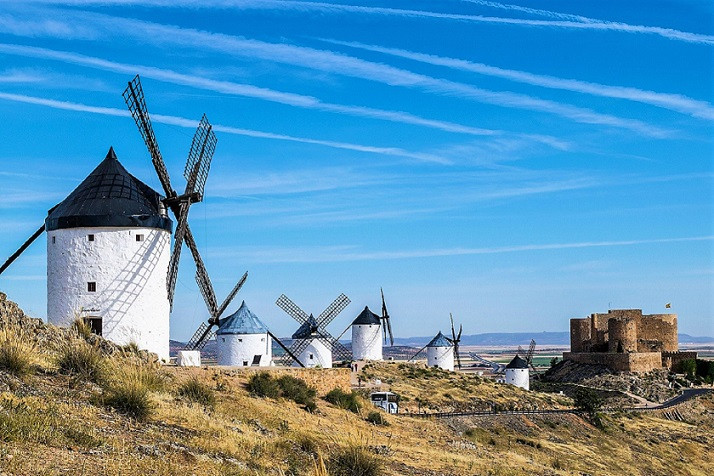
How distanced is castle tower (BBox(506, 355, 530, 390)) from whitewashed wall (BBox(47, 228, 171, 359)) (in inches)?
1532

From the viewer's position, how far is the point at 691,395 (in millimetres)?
58500

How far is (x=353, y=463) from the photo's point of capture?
42.4 ft

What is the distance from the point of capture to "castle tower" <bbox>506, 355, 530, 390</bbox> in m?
59.0

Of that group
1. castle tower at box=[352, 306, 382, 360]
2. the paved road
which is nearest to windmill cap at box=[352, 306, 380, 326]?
castle tower at box=[352, 306, 382, 360]

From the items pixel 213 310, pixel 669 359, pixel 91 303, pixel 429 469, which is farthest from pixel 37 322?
pixel 669 359

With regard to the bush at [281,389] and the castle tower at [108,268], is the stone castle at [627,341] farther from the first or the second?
the castle tower at [108,268]

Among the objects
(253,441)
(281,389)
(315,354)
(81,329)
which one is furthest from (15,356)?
(315,354)

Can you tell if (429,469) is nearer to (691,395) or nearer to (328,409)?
(328,409)

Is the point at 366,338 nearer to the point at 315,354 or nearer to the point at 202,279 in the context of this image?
the point at 315,354

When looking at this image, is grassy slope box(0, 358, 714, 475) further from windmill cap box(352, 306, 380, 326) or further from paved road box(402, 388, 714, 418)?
windmill cap box(352, 306, 380, 326)

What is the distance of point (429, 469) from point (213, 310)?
803 inches

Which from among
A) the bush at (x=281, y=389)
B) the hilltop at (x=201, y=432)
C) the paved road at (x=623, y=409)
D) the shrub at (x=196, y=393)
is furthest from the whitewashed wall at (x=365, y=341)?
the shrub at (x=196, y=393)

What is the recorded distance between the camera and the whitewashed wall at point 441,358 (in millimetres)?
62219

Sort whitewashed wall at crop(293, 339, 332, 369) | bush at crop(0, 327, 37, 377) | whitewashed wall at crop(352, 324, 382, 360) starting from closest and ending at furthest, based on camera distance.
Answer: bush at crop(0, 327, 37, 377) < whitewashed wall at crop(293, 339, 332, 369) < whitewashed wall at crop(352, 324, 382, 360)
